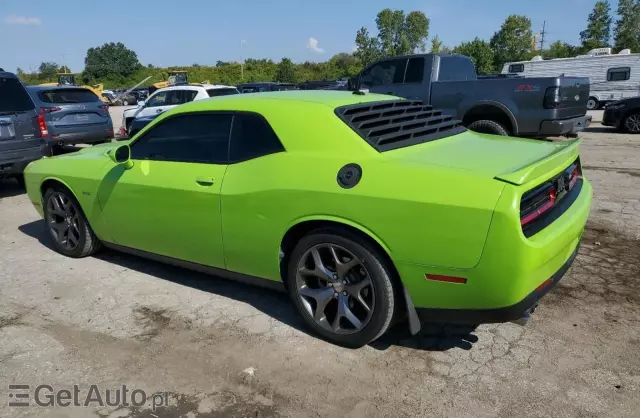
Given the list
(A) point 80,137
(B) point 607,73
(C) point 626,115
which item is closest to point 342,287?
(A) point 80,137

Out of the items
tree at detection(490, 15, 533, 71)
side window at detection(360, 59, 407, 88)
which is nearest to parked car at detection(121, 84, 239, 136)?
side window at detection(360, 59, 407, 88)

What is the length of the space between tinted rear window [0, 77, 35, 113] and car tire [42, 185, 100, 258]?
10.9 feet

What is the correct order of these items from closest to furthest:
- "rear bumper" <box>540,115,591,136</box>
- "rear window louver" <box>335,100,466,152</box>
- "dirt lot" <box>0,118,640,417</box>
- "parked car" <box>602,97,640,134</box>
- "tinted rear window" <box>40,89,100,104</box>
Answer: "dirt lot" <box>0,118,640,417</box>
"rear window louver" <box>335,100,466,152</box>
"rear bumper" <box>540,115,591,136</box>
"tinted rear window" <box>40,89,100,104</box>
"parked car" <box>602,97,640,134</box>

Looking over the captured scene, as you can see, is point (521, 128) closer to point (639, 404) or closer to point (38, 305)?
point (639, 404)

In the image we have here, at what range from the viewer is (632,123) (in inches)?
538

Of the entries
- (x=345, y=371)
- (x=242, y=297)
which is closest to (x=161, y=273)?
(x=242, y=297)

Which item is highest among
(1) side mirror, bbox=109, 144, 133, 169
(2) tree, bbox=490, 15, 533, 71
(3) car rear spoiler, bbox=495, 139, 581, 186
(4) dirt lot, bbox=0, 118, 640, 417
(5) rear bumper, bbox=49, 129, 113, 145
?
(2) tree, bbox=490, 15, 533, 71

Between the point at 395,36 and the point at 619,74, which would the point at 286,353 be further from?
the point at 395,36

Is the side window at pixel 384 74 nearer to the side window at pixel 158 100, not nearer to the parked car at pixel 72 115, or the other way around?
the parked car at pixel 72 115

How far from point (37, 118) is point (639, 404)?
26.8 feet

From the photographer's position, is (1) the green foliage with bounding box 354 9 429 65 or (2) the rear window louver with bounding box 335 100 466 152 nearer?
(2) the rear window louver with bounding box 335 100 466 152

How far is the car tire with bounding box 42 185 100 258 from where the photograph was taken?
15.4ft

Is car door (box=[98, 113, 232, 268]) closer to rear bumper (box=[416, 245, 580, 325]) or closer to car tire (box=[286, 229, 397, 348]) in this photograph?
car tire (box=[286, 229, 397, 348])

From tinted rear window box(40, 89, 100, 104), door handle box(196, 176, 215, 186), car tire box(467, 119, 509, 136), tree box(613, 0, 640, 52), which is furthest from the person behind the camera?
tree box(613, 0, 640, 52)
